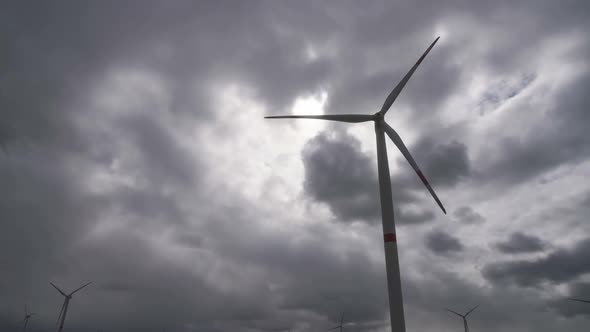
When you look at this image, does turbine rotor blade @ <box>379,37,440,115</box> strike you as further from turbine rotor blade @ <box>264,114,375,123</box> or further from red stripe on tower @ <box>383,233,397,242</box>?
red stripe on tower @ <box>383,233,397,242</box>

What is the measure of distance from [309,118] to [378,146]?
53.6 ft

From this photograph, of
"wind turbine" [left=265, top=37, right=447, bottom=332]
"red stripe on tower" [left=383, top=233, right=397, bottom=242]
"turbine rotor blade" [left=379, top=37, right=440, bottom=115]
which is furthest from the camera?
"turbine rotor blade" [left=379, top=37, right=440, bottom=115]

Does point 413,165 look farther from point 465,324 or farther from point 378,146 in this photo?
point 465,324

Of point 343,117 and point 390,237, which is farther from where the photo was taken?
point 343,117

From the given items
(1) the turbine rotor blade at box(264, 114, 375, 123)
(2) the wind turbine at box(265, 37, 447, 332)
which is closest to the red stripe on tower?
(2) the wind turbine at box(265, 37, 447, 332)

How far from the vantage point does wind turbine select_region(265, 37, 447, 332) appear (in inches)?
1914

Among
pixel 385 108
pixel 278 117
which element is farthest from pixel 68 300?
pixel 385 108

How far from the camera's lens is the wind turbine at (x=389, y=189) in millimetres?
48625

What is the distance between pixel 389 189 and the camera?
5481 centimetres

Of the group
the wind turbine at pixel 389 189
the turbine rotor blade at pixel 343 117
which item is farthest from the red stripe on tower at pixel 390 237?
the turbine rotor blade at pixel 343 117

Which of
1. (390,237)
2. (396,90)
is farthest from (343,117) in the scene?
(390,237)

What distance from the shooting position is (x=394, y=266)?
49938 mm

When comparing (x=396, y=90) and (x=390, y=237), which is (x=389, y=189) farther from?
(x=396, y=90)

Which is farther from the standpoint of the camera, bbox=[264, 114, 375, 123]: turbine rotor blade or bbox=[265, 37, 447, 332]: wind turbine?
bbox=[264, 114, 375, 123]: turbine rotor blade
